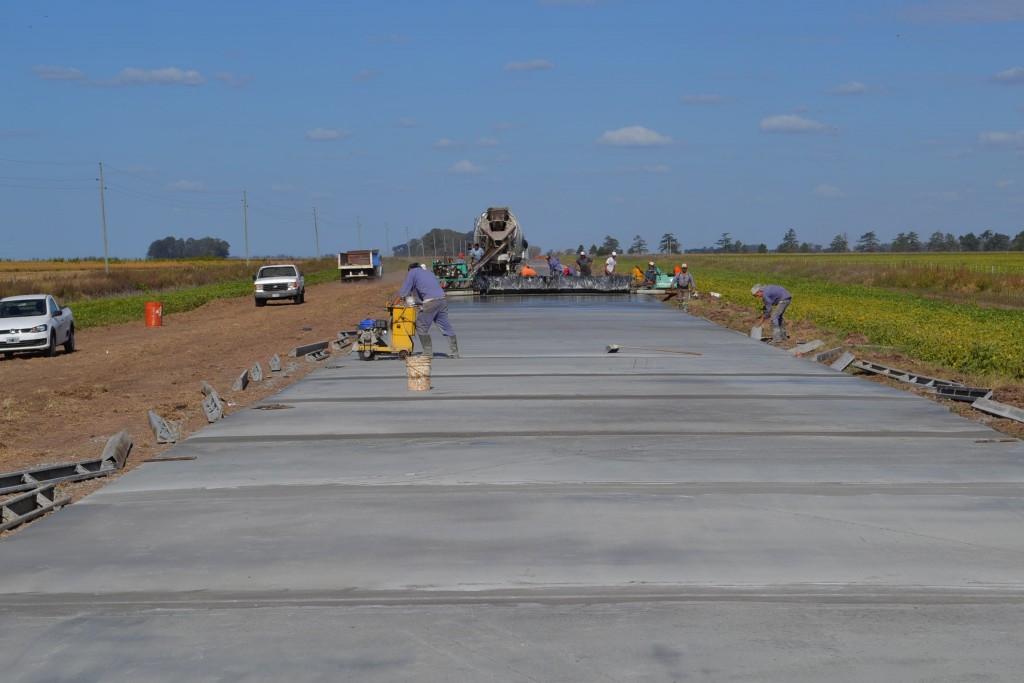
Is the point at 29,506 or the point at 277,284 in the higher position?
the point at 277,284

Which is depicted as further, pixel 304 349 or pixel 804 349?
pixel 304 349

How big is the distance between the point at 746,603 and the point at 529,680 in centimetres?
183

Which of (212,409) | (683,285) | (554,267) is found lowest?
(212,409)

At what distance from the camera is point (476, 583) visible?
768 centimetres

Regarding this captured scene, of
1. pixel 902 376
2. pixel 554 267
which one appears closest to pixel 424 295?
pixel 902 376

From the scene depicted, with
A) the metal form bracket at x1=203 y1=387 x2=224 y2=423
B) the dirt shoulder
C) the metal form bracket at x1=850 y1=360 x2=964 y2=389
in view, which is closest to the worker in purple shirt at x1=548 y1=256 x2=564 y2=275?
the dirt shoulder

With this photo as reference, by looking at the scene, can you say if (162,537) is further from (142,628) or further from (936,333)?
(936,333)

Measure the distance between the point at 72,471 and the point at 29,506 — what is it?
1638 millimetres

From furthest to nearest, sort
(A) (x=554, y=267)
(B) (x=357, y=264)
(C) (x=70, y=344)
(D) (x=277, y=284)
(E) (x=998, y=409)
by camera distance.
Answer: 1. (B) (x=357, y=264)
2. (A) (x=554, y=267)
3. (D) (x=277, y=284)
4. (C) (x=70, y=344)
5. (E) (x=998, y=409)

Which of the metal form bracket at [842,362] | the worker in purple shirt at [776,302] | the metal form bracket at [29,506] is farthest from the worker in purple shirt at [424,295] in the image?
the metal form bracket at [29,506]

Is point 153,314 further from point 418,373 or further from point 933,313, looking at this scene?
point 933,313

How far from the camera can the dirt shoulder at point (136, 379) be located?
1492 centimetres

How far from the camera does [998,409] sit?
606 inches

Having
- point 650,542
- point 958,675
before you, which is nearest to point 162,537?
point 650,542
